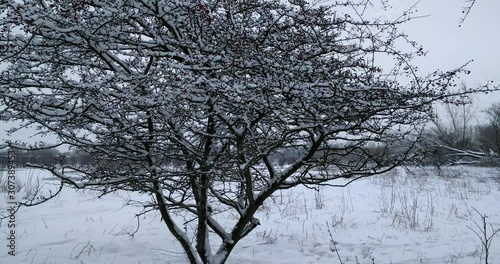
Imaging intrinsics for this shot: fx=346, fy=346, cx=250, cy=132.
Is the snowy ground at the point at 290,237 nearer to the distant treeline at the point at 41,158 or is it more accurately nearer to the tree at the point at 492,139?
the distant treeline at the point at 41,158

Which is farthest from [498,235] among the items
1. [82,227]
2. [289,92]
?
[82,227]

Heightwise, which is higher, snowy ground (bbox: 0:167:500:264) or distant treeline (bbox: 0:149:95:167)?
distant treeline (bbox: 0:149:95:167)

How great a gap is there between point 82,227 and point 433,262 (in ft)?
18.8

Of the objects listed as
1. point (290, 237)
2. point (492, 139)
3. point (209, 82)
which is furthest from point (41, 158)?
point (492, 139)

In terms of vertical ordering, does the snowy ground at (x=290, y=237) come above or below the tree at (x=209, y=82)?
below

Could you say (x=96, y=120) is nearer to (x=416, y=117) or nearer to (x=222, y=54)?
(x=222, y=54)

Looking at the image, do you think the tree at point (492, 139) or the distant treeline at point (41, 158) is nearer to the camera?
the distant treeline at point (41, 158)

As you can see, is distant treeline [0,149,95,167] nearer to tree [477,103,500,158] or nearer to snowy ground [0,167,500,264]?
snowy ground [0,167,500,264]

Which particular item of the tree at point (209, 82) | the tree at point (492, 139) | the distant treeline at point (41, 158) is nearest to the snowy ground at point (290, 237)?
the distant treeline at point (41, 158)

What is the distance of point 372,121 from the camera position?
2.67m

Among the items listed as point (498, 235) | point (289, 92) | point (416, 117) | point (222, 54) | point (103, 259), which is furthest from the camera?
point (498, 235)

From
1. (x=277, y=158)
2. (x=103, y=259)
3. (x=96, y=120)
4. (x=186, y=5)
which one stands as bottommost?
(x=103, y=259)

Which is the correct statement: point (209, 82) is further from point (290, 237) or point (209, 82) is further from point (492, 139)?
point (492, 139)

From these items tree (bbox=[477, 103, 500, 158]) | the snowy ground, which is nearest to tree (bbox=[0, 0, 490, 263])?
the snowy ground
